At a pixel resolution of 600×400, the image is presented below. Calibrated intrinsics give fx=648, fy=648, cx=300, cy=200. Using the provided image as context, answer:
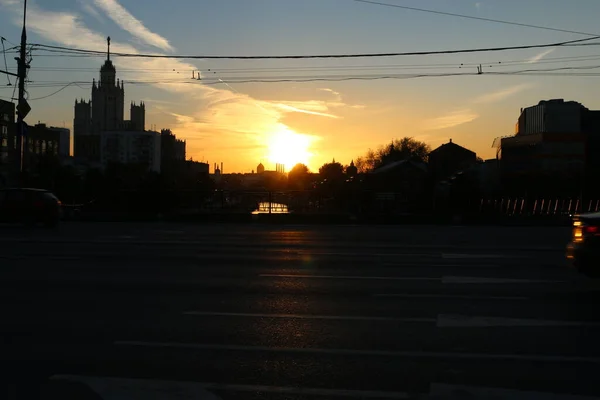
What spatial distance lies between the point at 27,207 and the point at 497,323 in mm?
22232

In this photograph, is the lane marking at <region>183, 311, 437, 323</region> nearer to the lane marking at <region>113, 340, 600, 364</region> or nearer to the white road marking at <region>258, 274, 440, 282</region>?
the lane marking at <region>113, 340, 600, 364</region>

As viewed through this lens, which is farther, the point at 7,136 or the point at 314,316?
the point at 7,136

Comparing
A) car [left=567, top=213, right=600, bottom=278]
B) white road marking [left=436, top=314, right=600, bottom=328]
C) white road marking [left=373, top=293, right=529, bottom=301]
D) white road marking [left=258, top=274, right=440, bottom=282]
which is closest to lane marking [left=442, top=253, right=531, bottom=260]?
white road marking [left=258, top=274, right=440, bottom=282]

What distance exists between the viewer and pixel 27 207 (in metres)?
25.7

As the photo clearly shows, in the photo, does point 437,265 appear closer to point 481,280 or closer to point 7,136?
point 481,280

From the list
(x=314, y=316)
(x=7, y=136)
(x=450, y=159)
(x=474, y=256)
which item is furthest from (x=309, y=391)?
(x=7, y=136)

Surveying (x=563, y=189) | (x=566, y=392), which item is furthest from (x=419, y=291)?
(x=563, y=189)

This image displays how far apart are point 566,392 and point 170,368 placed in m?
3.48

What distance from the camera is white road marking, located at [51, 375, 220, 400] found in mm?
5281

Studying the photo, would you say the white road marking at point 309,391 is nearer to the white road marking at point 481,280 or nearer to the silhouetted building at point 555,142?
the white road marking at point 481,280

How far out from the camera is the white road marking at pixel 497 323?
775 cm

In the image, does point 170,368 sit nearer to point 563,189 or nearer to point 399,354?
point 399,354

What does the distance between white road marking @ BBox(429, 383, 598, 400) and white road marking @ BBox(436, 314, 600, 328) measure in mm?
2300

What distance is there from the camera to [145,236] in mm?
21328
